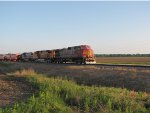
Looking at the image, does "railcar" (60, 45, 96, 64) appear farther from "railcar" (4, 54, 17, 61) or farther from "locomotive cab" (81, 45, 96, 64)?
"railcar" (4, 54, 17, 61)

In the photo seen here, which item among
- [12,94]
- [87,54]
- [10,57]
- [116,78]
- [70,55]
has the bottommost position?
[116,78]

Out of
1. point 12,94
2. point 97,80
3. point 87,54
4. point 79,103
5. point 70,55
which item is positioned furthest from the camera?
point 70,55

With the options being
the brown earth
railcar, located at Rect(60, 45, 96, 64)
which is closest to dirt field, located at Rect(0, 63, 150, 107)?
the brown earth

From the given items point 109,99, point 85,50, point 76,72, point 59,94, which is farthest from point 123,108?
point 85,50

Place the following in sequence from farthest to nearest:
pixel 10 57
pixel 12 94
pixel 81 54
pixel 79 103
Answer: pixel 10 57
pixel 81 54
pixel 12 94
pixel 79 103

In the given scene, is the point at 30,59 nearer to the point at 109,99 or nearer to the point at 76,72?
the point at 76,72

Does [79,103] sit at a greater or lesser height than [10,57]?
lesser

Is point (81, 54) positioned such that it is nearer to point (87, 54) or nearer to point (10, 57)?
point (87, 54)

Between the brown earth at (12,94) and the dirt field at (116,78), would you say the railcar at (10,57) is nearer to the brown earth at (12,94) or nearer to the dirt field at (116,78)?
the dirt field at (116,78)

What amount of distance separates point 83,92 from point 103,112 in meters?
4.40

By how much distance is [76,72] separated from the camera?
37.7 m

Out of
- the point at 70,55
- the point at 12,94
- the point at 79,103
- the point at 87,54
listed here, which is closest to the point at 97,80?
the point at 12,94

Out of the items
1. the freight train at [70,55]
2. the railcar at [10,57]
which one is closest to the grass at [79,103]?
the freight train at [70,55]

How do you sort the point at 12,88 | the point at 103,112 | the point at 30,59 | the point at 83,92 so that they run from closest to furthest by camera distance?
1. the point at 103,112
2. the point at 83,92
3. the point at 12,88
4. the point at 30,59
